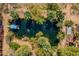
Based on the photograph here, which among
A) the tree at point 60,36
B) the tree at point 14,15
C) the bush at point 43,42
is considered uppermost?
the tree at point 14,15

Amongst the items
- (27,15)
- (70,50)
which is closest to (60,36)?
(70,50)

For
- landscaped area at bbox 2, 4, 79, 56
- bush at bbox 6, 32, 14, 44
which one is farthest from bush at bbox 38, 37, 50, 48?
bush at bbox 6, 32, 14, 44

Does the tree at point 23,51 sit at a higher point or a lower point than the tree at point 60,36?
lower

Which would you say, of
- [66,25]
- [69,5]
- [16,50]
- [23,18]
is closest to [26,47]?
[16,50]

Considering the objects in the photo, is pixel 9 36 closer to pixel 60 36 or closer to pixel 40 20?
pixel 40 20

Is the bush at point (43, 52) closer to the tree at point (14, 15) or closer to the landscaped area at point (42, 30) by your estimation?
the landscaped area at point (42, 30)

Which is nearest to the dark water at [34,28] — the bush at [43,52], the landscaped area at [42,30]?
the landscaped area at [42,30]

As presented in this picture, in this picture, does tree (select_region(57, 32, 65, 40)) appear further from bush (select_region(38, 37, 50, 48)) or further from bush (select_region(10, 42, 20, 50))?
bush (select_region(10, 42, 20, 50))
